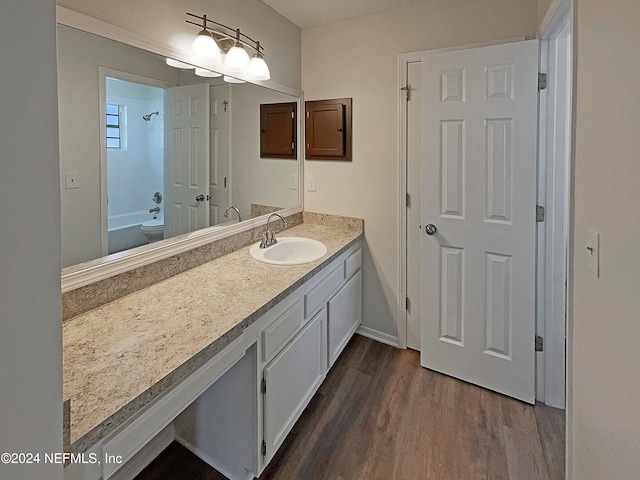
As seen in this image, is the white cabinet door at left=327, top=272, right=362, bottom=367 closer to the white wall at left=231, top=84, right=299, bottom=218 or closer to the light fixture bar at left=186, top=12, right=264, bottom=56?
the white wall at left=231, top=84, right=299, bottom=218

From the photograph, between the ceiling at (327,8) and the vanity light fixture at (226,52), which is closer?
the vanity light fixture at (226,52)

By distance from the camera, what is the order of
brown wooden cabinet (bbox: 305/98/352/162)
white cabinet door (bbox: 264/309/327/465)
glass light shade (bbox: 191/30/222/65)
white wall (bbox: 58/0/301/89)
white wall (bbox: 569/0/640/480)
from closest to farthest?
white wall (bbox: 569/0/640/480)
white wall (bbox: 58/0/301/89)
white cabinet door (bbox: 264/309/327/465)
glass light shade (bbox: 191/30/222/65)
brown wooden cabinet (bbox: 305/98/352/162)

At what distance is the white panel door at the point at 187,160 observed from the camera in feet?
5.97

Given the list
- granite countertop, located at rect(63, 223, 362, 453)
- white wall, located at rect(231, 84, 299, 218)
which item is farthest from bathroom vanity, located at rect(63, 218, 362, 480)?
white wall, located at rect(231, 84, 299, 218)

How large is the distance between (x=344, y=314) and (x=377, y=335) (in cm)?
52

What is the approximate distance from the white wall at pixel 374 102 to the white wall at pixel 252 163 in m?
0.29

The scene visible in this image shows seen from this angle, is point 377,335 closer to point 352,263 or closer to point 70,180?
point 352,263

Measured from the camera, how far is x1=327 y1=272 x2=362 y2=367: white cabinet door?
2.24 m

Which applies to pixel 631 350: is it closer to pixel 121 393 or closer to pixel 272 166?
pixel 121 393

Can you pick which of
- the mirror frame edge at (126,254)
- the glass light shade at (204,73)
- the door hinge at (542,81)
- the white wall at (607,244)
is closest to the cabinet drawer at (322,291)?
the mirror frame edge at (126,254)

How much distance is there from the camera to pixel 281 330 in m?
1.62

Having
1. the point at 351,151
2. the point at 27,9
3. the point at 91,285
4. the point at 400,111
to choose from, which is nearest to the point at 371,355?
the point at 351,151

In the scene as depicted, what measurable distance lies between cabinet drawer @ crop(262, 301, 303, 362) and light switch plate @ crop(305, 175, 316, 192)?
1351mm

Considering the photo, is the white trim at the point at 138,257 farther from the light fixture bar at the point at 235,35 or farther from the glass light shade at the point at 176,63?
the light fixture bar at the point at 235,35
